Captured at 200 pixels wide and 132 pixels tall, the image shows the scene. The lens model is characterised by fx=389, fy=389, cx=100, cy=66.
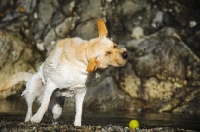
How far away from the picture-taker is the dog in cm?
620

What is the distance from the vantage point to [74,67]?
259 inches

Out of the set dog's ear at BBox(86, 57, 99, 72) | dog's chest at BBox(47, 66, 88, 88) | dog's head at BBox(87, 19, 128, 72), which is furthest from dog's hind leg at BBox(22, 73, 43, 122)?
dog's ear at BBox(86, 57, 99, 72)

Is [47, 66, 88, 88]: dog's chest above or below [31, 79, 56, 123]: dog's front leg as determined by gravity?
above

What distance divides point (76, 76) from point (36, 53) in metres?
9.15

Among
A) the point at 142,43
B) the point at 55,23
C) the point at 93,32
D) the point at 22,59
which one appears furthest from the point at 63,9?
the point at 142,43

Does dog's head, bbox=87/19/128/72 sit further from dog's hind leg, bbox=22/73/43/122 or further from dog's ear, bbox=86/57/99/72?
dog's hind leg, bbox=22/73/43/122

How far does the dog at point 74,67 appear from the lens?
6195 mm

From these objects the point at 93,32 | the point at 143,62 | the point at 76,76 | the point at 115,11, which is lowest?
the point at 76,76

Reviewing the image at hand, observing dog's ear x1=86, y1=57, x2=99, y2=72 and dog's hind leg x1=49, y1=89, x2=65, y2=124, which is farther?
dog's hind leg x1=49, y1=89, x2=65, y2=124

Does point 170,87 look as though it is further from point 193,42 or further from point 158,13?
point 158,13

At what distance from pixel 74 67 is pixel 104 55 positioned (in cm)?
67

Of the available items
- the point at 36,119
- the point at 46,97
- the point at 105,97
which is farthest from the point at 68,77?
the point at 105,97

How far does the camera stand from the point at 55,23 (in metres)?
16.0

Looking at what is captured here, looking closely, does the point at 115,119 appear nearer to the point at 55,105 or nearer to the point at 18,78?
the point at 55,105
